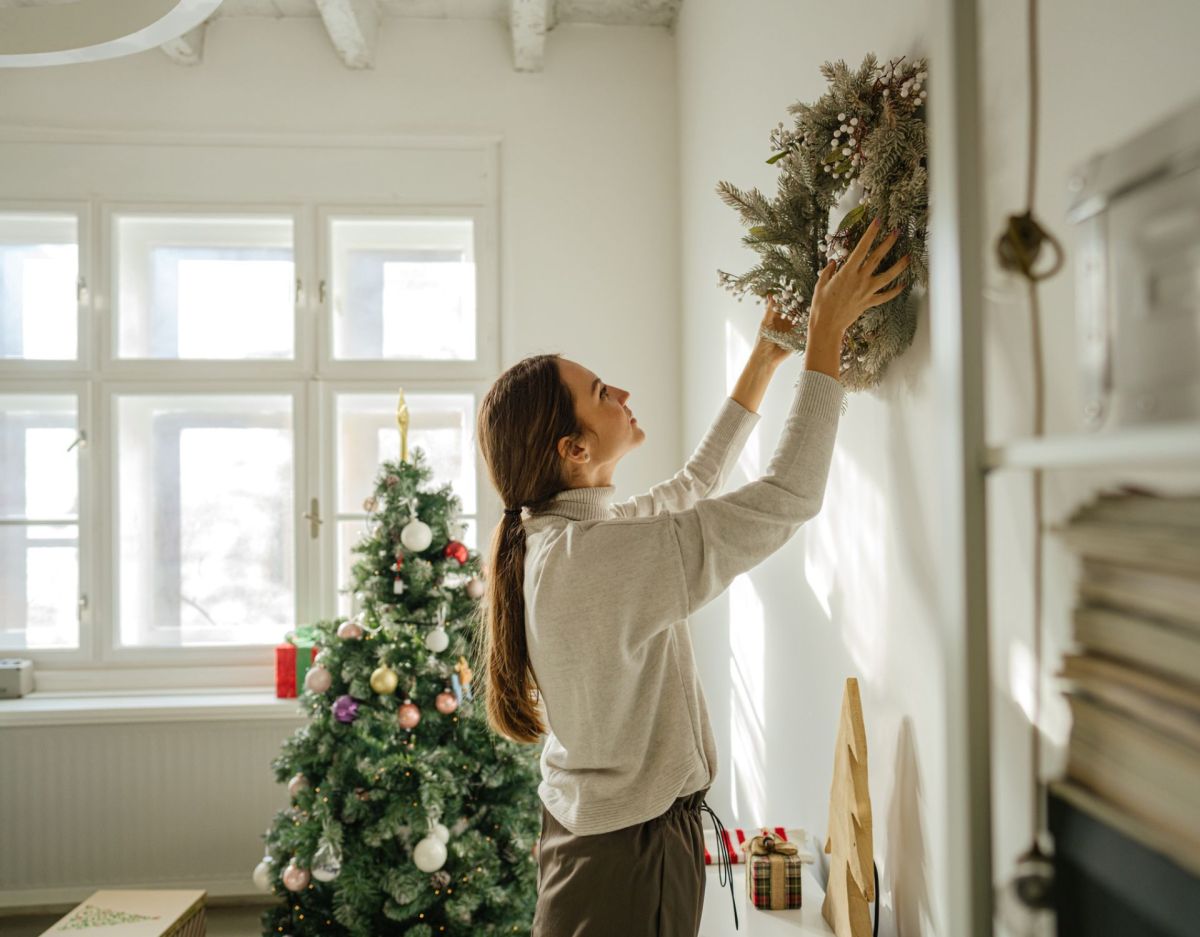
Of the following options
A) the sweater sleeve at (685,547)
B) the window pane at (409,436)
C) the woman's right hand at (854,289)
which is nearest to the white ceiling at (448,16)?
the window pane at (409,436)

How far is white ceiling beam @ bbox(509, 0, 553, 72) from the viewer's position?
8.44 feet

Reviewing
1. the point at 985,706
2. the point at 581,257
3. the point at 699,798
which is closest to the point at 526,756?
the point at 699,798

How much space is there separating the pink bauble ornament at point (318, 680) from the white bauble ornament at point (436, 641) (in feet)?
0.86

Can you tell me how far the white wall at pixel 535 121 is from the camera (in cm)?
289

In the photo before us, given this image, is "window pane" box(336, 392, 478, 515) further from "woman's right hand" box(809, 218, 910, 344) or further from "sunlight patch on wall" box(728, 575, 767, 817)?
"woman's right hand" box(809, 218, 910, 344)

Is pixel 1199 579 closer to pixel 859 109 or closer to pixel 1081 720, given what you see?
pixel 1081 720

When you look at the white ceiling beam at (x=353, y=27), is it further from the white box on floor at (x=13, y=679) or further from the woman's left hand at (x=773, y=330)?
the white box on floor at (x=13, y=679)

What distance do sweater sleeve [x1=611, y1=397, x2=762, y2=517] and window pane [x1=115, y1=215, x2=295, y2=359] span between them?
197cm

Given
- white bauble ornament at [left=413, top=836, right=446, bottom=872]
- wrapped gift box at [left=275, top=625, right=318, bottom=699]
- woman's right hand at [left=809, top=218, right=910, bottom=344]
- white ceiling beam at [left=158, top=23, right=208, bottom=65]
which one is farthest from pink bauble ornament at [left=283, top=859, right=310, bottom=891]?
white ceiling beam at [left=158, top=23, right=208, bottom=65]

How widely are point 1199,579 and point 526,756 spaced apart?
2.06 m

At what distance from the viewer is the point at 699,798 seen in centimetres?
125

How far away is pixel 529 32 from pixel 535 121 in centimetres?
31

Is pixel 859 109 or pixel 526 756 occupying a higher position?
pixel 859 109

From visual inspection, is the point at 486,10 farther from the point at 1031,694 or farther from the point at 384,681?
the point at 1031,694
